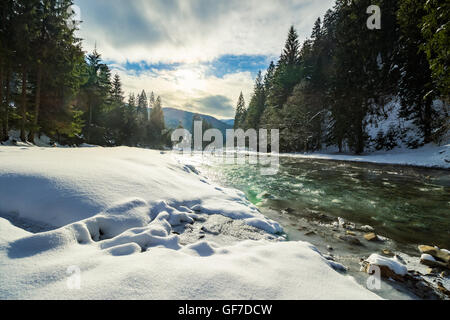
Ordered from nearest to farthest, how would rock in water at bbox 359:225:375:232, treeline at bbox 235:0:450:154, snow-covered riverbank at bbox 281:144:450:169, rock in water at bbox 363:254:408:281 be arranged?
rock in water at bbox 363:254:408:281, rock in water at bbox 359:225:375:232, treeline at bbox 235:0:450:154, snow-covered riverbank at bbox 281:144:450:169

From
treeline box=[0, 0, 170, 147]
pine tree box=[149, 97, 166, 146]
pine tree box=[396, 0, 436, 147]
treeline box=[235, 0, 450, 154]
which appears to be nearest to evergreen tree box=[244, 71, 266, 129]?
treeline box=[235, 0, 450, 154]

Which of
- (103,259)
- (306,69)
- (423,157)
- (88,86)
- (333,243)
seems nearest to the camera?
(103,259)

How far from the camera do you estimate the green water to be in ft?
15.5

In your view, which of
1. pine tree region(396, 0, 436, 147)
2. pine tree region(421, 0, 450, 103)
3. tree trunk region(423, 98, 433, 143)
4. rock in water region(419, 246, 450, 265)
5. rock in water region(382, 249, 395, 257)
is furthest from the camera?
tree trunk region(423, 98, 433, 143)

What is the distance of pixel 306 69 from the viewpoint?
117 feet

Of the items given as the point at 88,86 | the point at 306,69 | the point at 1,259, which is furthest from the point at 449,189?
the point at 88,86

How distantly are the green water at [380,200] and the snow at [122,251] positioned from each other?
2.88 m

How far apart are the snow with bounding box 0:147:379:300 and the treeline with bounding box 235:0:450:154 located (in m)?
14.3

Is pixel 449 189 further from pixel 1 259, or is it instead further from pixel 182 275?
pixel 1 259

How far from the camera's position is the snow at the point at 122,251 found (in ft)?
5.28

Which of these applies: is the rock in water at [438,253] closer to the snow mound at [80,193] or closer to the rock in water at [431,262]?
the rock in water at [431,262]

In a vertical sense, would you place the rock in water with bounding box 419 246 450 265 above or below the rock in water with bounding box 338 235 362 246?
above

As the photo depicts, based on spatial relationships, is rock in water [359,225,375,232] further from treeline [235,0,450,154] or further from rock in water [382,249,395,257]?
treeline [235,0,450,154]

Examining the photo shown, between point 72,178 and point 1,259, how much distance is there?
6.69 feet
